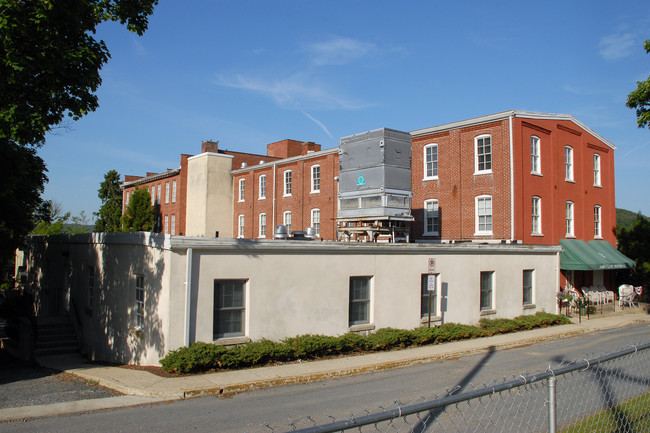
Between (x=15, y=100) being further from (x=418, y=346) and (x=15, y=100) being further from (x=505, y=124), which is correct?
(x=505, y=124)

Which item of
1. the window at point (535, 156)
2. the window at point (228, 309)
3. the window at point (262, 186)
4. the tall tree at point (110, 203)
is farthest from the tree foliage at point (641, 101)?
the tall tree at point (110, 203)

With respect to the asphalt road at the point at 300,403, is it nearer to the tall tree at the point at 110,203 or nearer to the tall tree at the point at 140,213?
the tall tree at the point at 140,213

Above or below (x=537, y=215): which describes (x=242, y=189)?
above

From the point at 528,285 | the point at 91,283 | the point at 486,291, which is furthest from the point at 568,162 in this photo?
the point at 91,283

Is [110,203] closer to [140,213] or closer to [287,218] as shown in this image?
[140,213]

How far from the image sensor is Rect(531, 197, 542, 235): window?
92.4ft

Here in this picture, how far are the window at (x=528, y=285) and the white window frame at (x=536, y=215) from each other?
4453mm

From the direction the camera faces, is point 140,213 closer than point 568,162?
No

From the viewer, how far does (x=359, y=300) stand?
1734 cm

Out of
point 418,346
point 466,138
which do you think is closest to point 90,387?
point 418,346

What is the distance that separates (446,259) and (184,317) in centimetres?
1074

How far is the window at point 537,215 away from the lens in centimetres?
2816

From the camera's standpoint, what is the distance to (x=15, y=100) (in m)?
12.5

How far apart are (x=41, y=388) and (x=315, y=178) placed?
92.0 ft
